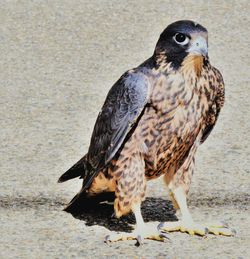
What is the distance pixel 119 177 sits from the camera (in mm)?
4887

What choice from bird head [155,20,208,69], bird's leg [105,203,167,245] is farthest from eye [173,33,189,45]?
bird's leg [105,203,167,245]

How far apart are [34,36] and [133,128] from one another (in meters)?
3.60

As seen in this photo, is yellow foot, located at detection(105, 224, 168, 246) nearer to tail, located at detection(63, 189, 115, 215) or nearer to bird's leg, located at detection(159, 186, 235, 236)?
bird's leg, located at detection(159, 186, 235, 236)

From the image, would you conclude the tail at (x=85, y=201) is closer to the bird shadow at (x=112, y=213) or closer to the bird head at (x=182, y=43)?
the bird shadow at (x=112, y=213)

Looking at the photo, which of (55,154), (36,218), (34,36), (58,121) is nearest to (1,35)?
(34,36)

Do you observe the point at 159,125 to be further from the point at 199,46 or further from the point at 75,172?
the point at 75,172

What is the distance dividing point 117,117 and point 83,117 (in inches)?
75.0

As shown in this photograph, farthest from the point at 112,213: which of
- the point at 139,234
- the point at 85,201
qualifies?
the point at 139,234

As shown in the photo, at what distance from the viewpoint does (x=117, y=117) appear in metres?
4.84

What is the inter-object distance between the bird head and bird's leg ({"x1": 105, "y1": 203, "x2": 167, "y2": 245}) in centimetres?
82

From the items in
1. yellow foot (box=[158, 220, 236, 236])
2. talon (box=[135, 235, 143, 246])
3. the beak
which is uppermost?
the beak

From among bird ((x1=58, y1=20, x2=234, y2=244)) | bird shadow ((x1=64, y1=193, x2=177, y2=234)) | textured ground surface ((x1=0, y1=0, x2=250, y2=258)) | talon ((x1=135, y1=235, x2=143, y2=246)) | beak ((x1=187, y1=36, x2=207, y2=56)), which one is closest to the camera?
beak ((x1=187, y1=36, x2=207, y2=56))

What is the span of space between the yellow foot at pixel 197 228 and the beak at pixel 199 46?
1038 mm

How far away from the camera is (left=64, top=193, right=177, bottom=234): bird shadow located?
17.1ft
